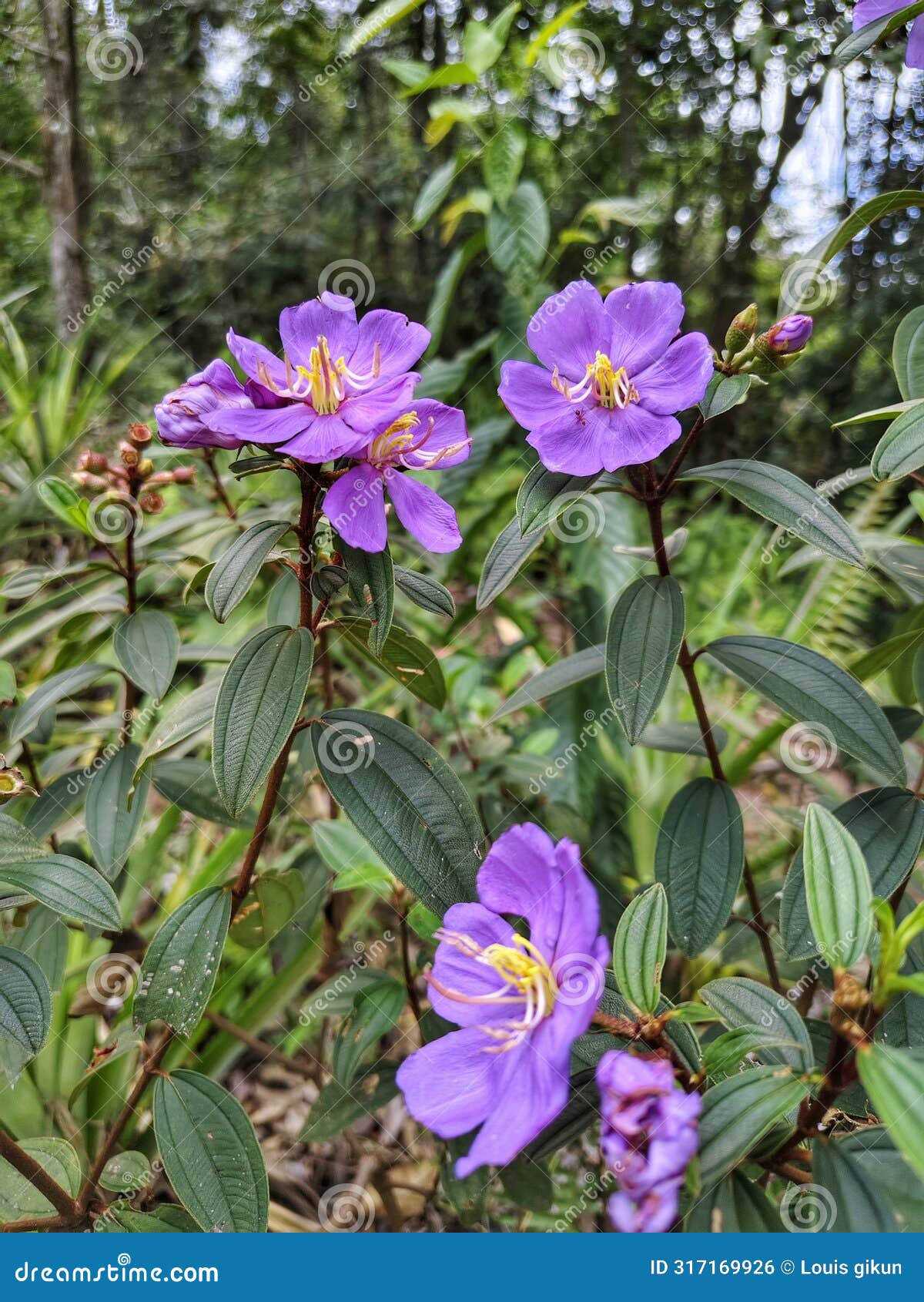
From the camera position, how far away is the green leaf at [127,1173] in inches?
33.6

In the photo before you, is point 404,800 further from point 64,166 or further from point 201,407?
point 64,166

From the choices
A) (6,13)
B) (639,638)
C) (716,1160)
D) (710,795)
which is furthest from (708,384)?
(6,13)

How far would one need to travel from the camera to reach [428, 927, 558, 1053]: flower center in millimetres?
563

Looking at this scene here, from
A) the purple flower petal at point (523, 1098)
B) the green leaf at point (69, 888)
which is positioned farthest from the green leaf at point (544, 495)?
the green leaf at point (69, 888)

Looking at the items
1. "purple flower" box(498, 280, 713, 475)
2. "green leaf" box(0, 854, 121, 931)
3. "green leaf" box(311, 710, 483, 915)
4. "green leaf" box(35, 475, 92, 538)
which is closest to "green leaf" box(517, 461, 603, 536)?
"purple flower" box(498, 280, 713, 475)

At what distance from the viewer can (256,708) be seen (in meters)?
0.71

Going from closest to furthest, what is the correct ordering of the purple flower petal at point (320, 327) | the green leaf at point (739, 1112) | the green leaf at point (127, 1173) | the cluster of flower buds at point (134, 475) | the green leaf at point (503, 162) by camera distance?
1. the green leaf at point (739, 1112)
2. the purple flower petal at point (320, 327)
3. the green leaf at point (127, 1173)
4. the cluster of flower buds at point (134, 475)
5. the green leaf at point (503, 162)

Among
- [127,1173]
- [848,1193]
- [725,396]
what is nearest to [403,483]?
[725,396]

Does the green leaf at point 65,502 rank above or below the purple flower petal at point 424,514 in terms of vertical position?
above

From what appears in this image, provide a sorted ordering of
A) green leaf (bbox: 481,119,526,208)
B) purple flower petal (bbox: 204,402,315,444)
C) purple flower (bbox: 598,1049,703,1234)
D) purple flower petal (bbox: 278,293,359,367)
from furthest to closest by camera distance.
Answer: green leaf (bbox: 481,119,526,208)
purple flower petal (bbox: 278,293,359,367)
purple flower petal (bbox: 204,402,315,444)
purple flower (bbox: 598,1049,703,1234)

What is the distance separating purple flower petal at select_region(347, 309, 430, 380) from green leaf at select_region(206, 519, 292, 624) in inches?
6.2

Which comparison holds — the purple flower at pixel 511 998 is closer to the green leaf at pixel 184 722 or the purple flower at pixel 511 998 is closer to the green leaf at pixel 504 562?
the green leaf at pixel 504 562

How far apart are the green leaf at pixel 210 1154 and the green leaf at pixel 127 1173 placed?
79mm

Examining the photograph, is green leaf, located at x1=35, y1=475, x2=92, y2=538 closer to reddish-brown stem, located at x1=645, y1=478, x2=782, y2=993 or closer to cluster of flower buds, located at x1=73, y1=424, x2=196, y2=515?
cluster of flower buds, located at x1=73, y1=424, x2=196, y2=515
